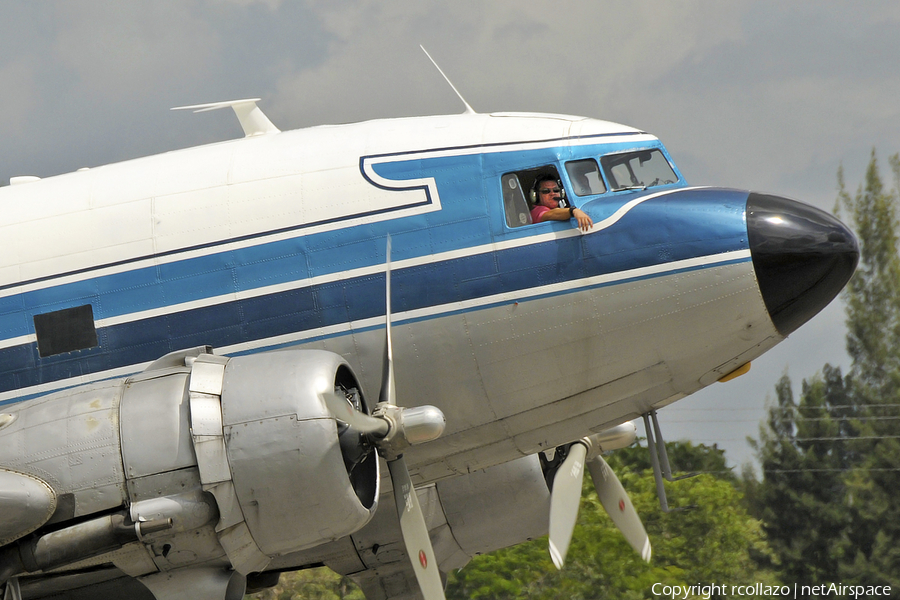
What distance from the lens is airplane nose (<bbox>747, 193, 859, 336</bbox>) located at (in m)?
10.2

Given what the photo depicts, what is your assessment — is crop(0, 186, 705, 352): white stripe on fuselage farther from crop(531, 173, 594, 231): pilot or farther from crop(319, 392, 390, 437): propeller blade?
crop(319, 392, 390, 437): propeller blade

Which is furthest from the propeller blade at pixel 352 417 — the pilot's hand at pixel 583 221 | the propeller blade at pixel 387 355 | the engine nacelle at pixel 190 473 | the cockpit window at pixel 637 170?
the cockpit window at pixel 637 170

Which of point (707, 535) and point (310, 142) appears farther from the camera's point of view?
point (707, 535)

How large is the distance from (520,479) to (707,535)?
2485 centimetres

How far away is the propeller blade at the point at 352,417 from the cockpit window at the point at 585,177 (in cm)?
310

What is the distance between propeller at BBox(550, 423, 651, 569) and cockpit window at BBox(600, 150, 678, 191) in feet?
9.26

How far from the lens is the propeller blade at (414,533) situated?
10.5 meters

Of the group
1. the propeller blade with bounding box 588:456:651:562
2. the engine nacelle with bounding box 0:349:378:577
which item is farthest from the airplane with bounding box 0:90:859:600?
the propeller blade with bounding box 588:456:651:562

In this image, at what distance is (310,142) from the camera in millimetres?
11508

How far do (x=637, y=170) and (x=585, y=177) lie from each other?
2.13 ft

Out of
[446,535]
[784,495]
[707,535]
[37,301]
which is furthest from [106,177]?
[784,495]

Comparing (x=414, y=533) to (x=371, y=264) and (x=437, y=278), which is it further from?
(x=371, y=264)

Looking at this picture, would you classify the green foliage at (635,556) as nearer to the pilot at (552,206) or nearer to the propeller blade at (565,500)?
the propeller blade at (565,500)

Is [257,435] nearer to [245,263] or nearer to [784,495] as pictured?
[245,263]
